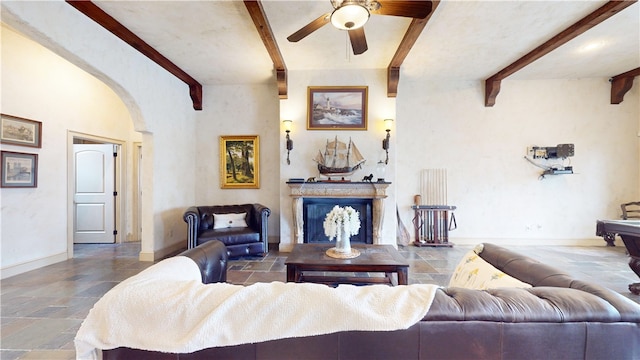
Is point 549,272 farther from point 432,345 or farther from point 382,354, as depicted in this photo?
point 382,354

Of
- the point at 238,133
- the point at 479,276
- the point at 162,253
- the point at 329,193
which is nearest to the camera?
the point at 479,276

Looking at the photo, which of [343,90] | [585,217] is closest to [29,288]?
[343,90]

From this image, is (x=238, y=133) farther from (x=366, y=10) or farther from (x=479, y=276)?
(x=479, y=276)

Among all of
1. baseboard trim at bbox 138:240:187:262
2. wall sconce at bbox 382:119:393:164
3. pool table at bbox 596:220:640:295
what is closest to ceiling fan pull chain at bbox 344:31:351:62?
wall sconce at bbox 382:119:393:164

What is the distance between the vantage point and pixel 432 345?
0.79 meters

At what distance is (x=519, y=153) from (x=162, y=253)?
263 inches

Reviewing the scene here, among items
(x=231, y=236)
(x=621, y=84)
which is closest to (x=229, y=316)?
(x=231, y=236)

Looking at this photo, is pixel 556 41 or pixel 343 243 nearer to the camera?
pixel 343 243

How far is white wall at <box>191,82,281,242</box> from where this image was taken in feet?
16.5

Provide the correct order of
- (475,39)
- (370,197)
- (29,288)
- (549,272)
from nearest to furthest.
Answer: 1. (549,272)
2. (29,288)
3. (475,39)
4. (370,197)

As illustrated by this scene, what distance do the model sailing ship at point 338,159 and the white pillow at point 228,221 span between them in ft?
5.32

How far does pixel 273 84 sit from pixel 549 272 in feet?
16.0

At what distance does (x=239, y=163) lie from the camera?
5078 mm

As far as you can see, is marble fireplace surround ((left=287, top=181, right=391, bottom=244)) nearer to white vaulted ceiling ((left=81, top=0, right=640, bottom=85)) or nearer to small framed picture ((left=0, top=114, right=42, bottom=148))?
white vaulted ceiling ((left=81, top=0, right=640, bottom=85))
